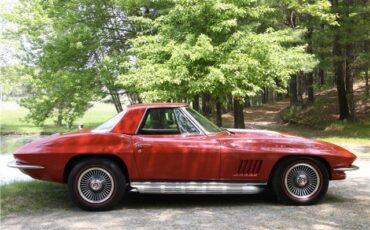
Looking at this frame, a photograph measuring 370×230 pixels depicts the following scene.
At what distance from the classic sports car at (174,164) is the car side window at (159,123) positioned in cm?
3

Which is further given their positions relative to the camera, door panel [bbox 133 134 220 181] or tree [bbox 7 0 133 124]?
tree [bbox 7 0 133 124]

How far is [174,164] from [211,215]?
893 mm

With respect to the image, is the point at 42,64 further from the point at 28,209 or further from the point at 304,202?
the point at 304,202

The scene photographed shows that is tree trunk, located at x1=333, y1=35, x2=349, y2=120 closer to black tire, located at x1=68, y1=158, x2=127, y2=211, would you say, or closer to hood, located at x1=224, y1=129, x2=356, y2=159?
hood, located at x1=224, y1=129, x2=356, y2=159

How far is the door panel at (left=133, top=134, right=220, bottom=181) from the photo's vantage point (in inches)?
241

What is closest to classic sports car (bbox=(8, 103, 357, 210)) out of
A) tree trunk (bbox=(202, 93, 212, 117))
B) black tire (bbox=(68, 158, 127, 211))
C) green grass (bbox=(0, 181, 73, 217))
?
black tire (bbox=(68, 158, 127, 211))

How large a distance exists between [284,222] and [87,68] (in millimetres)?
17369

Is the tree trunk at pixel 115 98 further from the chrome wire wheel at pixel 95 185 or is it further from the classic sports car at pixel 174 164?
the chrome wire wheel at pixel 95 185

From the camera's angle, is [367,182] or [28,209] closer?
[28,209]

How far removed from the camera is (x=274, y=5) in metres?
22.3

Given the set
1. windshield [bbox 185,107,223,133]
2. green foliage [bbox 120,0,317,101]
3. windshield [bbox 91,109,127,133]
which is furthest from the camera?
green foliage [bbox 120,0,317,101]

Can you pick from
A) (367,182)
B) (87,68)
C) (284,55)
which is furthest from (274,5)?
(367,182)

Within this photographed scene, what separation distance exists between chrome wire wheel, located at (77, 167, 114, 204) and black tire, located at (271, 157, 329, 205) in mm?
2355

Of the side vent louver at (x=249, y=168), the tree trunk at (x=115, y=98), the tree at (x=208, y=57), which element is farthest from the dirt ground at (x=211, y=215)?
the tree trunk at (x=115, y=98)
